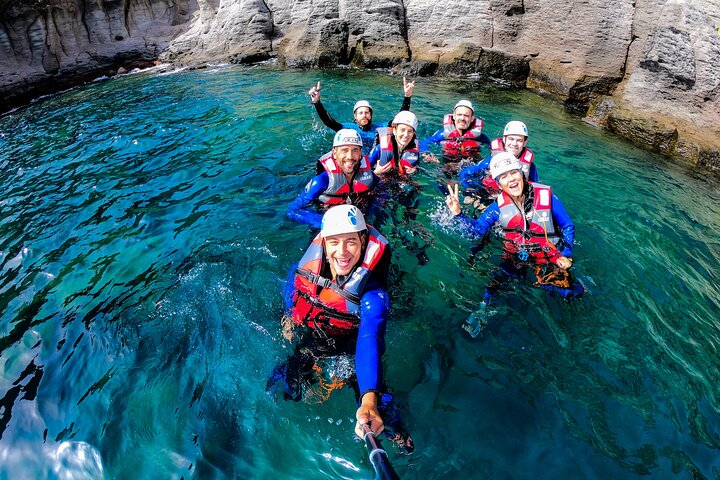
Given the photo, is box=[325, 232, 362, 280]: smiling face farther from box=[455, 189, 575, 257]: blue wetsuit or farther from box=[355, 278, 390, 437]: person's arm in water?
box=[455, 189, 575, 257]: blue wetsuit

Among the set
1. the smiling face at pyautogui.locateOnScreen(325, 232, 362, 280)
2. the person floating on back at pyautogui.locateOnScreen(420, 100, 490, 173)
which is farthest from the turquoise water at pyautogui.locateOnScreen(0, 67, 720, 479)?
the person floating on back at pyautogui.locateOnScreen(420, 100, 490, 173)

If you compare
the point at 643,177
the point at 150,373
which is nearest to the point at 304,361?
the point at 150,373

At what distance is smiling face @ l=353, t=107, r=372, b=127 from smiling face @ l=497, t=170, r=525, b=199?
4.52 meters

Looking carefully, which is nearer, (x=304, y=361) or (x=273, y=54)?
(x=304, y=361)

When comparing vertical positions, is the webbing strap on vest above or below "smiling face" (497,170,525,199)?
below

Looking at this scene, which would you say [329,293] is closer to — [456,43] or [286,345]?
[286,345]

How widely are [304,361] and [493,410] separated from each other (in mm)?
1928

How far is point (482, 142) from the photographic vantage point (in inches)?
374

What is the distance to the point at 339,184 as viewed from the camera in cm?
662

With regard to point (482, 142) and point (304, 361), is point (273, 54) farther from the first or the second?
point (304, 361)

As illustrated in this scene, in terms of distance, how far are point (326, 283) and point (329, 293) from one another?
0.11m

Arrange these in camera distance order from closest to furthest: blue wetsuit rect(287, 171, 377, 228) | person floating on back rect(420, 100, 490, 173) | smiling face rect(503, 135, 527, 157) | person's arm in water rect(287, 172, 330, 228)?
1. blue wetsuit rect(287, 171, 377, 228)
2. person's arm in water rect(287, 172, 330, 228)
3. smiling face rect(503, 135, 527, 157)
4. person floating on back rect(420, 100, 490, 173)

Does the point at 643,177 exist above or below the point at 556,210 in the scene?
below

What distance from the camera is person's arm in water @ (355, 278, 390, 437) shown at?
2852 millimetres
